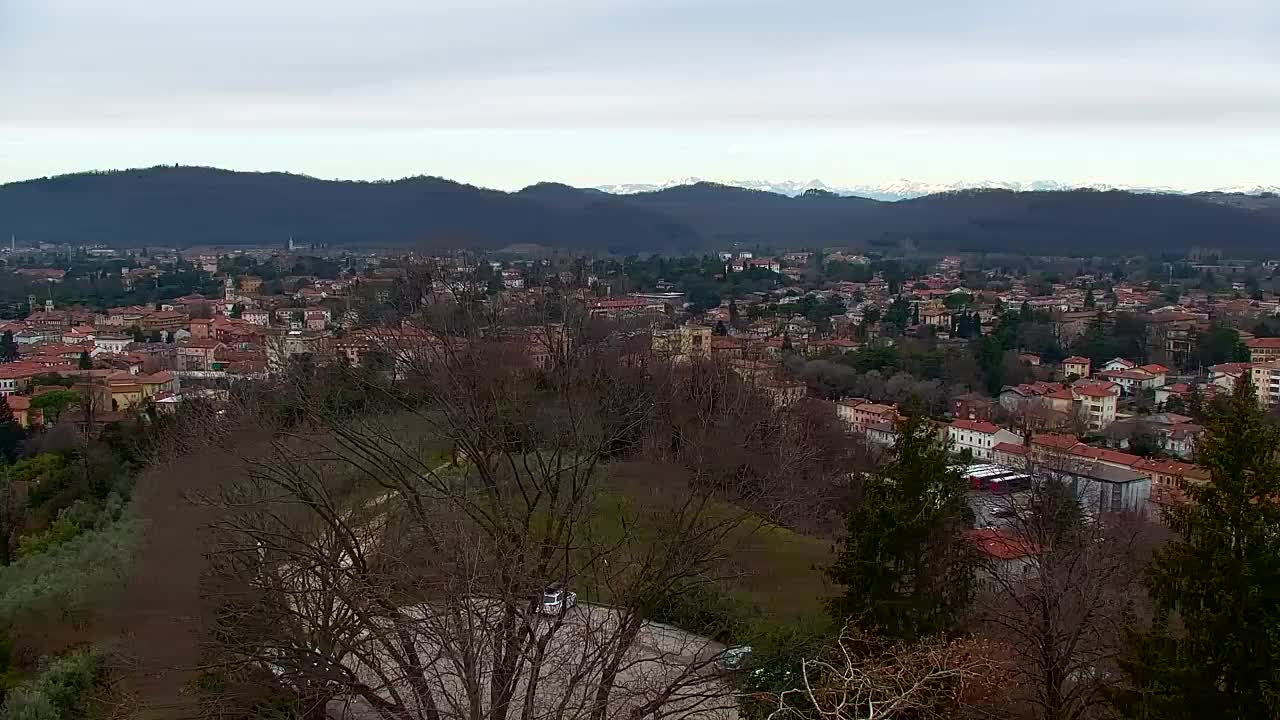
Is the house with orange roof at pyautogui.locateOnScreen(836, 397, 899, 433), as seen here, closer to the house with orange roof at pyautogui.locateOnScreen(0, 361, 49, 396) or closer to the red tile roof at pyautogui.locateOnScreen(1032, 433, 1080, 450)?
the red tile roof at pyautogui.locateOnScreen(1032, 433, 1080, 450)

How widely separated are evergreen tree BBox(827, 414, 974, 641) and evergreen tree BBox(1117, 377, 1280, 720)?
128 cm

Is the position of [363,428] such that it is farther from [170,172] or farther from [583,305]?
[170,172]

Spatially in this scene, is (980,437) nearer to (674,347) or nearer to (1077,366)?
(674,347)

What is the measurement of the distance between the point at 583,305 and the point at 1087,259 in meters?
92.3

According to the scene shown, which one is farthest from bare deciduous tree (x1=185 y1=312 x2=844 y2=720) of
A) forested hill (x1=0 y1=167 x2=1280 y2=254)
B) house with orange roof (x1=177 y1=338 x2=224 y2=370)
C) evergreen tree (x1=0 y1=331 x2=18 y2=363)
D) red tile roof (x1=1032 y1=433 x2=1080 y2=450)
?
forested hill (x1=0 y1=167 x2=1280 y2=254)

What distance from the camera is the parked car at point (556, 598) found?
568 centimetres

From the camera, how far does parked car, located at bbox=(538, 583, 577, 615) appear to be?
5680 millimetres

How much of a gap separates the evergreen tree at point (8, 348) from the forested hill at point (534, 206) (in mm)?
43028

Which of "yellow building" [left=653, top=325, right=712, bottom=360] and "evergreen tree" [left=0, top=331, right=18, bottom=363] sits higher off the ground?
"yellow building" [left=653, top=325, right=712, bottom=360]

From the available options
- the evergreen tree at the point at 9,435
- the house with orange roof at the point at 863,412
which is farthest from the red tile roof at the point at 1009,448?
the evergreen tree at the point at 9,435

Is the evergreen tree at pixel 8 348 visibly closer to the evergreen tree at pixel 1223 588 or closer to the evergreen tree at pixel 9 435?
the evergreen tree at pixel 9 435

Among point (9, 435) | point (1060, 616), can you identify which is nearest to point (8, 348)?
point (9, 435)

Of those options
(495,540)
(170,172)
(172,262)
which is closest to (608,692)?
(495,540)

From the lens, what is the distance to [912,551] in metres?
6.58
